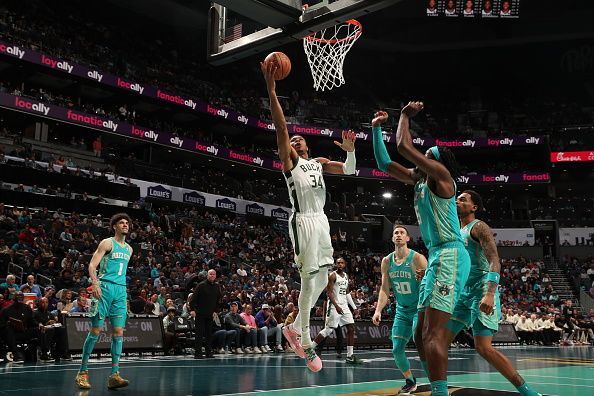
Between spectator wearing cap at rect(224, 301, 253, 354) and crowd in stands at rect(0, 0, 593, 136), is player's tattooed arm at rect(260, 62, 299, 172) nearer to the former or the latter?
spectator wearing cap at rect(224, 301, 253, 354)

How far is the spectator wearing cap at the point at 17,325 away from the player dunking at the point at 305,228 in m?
7.87

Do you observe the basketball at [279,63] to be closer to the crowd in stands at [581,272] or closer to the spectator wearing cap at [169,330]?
the spectator wearing cap at [169,330]

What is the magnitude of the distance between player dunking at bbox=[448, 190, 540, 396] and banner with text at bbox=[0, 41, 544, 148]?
→ 92.6 ft

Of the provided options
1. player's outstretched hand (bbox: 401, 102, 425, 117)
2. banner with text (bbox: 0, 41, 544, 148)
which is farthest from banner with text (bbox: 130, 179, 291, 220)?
player's outstretched hand (bbox: 401, 102, 425, 117)

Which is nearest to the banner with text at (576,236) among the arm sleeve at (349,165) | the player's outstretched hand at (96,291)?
the arm sleeve at (349,165)

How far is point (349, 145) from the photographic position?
22.6 feet

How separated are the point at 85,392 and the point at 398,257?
4714 millimetres

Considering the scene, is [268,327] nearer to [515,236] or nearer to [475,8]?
[515,236]

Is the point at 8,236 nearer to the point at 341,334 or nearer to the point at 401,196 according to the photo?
the point at 341,334

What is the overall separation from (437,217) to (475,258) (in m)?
1.40

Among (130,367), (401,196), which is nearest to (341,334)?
(130,367)

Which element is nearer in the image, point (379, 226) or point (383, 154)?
point (383, 154)

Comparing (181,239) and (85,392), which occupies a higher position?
(181,239)

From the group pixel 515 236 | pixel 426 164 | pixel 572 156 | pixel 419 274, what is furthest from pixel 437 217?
pixel 572 156
